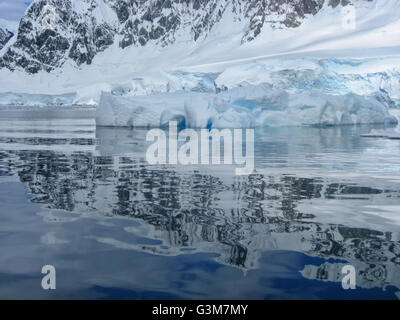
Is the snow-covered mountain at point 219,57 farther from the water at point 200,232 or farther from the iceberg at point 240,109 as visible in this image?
the water at point 200,232

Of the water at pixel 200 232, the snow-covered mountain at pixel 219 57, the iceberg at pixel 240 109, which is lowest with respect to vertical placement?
the water at pixel 200 232

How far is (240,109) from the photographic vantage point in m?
23.7

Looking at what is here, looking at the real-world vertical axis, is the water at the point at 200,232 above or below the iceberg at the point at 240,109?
below

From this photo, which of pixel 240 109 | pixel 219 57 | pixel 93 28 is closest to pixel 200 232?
pixel 240 109

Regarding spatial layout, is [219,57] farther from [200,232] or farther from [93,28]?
[200,232]

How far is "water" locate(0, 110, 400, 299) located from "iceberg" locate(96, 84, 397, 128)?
1259 centimetres

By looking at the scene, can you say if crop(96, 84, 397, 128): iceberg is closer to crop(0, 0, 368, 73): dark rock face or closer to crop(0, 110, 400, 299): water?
crop(0, 110, 400, 299): water

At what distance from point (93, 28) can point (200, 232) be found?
178 meters

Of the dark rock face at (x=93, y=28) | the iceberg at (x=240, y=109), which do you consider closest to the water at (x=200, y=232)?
the iceberg at (x=240, y=109)

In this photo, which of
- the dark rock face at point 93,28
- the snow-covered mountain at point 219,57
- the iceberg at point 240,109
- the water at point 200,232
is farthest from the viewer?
the dark rock face at point 93,28

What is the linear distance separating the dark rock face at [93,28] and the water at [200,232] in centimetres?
15250

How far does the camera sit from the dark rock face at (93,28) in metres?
166

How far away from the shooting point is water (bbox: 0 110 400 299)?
4.22 meters
